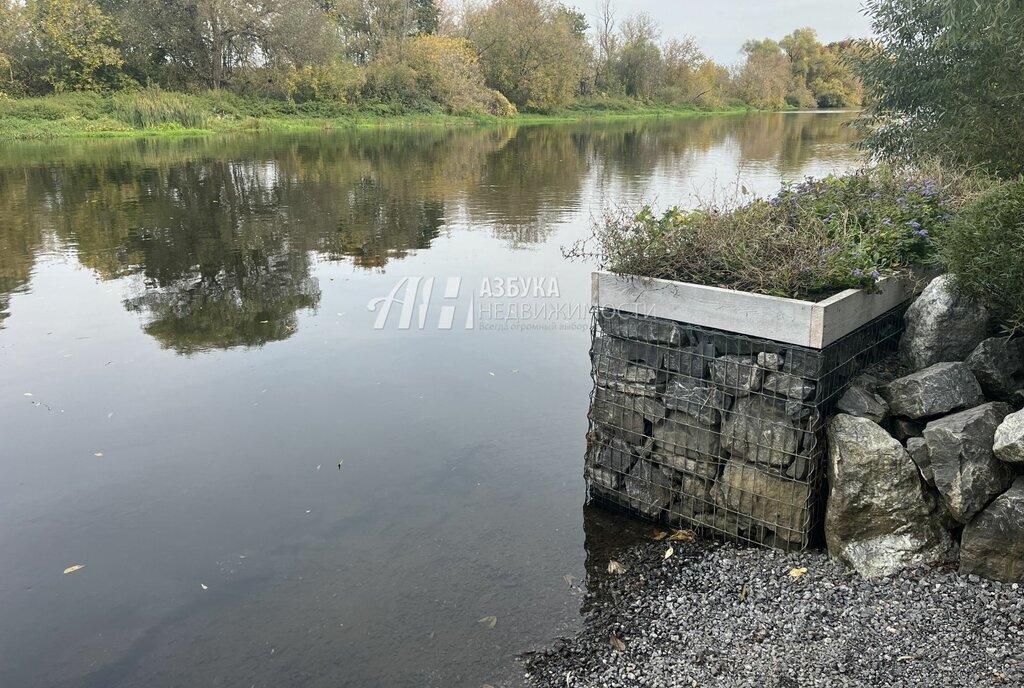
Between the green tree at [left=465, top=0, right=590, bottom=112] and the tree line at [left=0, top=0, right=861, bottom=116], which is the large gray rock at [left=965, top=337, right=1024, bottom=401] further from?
the green tree at [left=465, top=0, right=590, bottom=112]

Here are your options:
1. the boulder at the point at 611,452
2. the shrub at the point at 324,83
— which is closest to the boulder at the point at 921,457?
the boulder at the point at 611,452

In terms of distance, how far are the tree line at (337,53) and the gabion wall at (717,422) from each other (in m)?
38.4

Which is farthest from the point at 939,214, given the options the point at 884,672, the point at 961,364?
the point at 884,672

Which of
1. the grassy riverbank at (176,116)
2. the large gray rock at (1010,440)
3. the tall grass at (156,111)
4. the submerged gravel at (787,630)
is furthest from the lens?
the tall grass at (156,111)

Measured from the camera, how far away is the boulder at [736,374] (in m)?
4.27

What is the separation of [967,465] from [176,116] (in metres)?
38.2

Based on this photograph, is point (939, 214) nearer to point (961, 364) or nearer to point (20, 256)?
point (961, 364)

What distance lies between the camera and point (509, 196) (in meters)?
17.9

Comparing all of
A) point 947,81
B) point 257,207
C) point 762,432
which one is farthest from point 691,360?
point 257,207

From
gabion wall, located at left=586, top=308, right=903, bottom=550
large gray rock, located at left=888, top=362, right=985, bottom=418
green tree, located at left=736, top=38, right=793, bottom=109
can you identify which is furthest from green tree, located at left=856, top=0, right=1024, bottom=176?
green tree, located at left=736, top=38, right=793, bottom=109

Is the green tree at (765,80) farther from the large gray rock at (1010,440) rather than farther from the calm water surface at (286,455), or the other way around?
the large gray rock at (1010,440)

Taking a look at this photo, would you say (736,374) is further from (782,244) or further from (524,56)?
(524,56)

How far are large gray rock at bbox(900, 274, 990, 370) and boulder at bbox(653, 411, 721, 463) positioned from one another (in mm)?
1358

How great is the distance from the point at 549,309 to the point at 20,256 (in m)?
8.38
